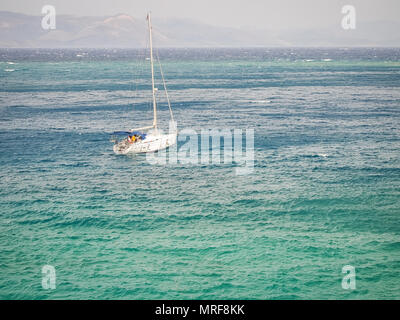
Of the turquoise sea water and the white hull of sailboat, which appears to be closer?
the turquoise sea water

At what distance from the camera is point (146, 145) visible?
60531 mm

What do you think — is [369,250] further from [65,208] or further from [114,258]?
[65,208]

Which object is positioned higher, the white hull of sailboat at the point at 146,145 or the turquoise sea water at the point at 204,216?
the white hull of sailboat at the point at 146,145

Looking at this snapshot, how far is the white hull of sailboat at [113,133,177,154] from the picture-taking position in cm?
5947

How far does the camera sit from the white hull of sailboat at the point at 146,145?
5947 centimetres

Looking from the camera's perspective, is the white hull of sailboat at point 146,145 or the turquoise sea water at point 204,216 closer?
the turquoise sea water at point 204,216

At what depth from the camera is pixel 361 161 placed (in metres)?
54.9

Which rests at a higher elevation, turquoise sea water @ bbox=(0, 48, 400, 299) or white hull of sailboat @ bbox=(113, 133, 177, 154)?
white hull of sailboat @ bbox=(113, 133, 177, 154)

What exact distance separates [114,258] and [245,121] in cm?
5491

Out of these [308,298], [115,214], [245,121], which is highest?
[245,121]

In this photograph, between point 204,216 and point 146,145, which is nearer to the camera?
point 204,216

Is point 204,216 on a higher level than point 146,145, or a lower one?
lower
